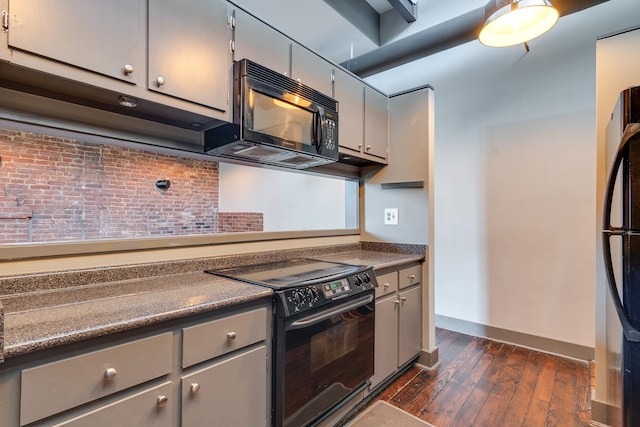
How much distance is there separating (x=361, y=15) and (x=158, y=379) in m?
3.48

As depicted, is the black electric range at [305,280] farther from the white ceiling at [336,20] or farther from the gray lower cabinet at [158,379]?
the white ceiling at [336,20]

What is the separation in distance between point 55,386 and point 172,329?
334mm

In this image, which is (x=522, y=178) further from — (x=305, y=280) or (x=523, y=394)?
(x=305, y=280)

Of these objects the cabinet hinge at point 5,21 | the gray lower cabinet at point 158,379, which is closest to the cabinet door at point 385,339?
Answer: the gray lower cabinet at point 158,379

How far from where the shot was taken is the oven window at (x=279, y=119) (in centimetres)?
166

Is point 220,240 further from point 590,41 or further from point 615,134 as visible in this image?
point 590,41

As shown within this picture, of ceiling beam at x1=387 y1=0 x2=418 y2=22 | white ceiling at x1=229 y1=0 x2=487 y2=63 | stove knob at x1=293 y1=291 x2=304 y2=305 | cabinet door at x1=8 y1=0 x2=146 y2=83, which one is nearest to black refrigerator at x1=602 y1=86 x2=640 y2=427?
stove knob at x1=293 y1=291 x2=304 y2=305

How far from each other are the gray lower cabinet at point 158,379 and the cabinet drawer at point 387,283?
927 mm

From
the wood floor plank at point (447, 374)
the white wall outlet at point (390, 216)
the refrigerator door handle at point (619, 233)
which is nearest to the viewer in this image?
the refrigerator door handle at point (619, 233)

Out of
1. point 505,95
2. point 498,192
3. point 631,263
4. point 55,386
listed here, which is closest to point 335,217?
point 498,192

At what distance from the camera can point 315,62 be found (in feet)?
6.97

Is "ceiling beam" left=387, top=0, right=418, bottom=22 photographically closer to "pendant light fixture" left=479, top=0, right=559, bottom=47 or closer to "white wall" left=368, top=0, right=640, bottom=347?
"white wall" left=368, top=0, right=640, bottom=347

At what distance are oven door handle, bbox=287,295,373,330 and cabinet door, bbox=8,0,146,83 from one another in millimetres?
1268

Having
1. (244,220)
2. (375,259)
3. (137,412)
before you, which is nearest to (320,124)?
(375,259)
